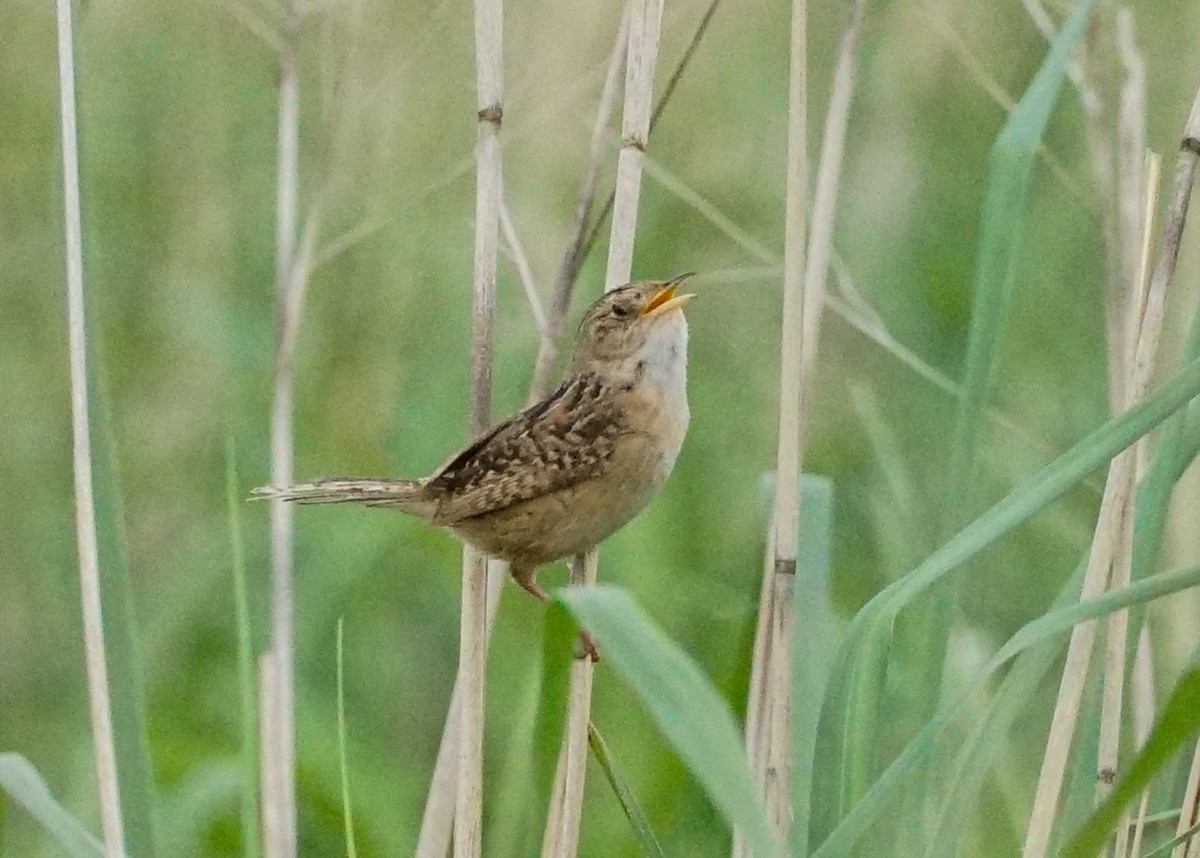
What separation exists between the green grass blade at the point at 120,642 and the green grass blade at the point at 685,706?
72cm

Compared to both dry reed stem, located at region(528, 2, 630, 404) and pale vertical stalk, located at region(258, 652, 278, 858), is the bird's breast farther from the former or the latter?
pale vertical stalk, located at region(258, 652, 278, 858)

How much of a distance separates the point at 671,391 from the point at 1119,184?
70 centimetres

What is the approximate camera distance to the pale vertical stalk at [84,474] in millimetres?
1858

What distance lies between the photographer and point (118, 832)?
1.82m

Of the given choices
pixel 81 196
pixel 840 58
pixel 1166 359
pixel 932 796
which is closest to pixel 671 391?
pixel 840 58

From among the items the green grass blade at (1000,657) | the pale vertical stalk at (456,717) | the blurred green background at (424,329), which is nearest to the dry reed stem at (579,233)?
the pale vertical stalk at (456,717)

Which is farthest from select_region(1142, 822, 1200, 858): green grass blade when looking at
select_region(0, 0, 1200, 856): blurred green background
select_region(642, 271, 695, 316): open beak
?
select_region(642, 271, 695, 316): open beak

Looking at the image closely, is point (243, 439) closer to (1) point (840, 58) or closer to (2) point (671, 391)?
(2) point (671, 391)

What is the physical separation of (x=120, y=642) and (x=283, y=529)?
1.43 ft

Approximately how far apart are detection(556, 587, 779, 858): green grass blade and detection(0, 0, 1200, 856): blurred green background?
1.24 m

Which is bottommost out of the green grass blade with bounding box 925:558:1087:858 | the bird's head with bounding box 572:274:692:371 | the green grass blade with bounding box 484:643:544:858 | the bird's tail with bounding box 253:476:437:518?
the green grass blade with bounding box 484:643:544:858

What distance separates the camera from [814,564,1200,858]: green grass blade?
1397 mm

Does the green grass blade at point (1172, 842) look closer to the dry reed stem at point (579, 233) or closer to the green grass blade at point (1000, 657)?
the green grass blade at point (1000, 657)

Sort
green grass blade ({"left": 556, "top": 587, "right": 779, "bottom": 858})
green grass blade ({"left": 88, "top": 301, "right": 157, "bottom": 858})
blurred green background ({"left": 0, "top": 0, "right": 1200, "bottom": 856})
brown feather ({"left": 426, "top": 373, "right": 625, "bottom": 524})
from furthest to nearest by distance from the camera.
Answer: blurred green background ({"left": 0, "top": 0, "right": 1200, "bottom": 856}), brown feather ({"left": 426, "top": 373, "right": 625, "bottom": 524}), green grass blade ({"left": 88, "top": 301, "right": 157, "bottom": 858}), green grass blade ({"left": 556, "top": 587, "right": 779, "bottom": 858})
